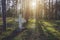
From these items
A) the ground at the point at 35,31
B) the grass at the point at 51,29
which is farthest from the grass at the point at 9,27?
the grass at the point at 51,29

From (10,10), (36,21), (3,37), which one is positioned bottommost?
(3,37)

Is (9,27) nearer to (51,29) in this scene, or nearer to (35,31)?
(35,31)

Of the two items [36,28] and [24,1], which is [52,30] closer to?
[36,28]

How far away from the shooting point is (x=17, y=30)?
1922 millimetres

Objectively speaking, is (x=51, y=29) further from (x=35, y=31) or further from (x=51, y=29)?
(x=35, y=31)

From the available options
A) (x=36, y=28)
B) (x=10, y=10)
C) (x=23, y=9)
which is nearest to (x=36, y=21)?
(x=36, y=28)

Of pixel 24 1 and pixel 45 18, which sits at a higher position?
pixel 24 1

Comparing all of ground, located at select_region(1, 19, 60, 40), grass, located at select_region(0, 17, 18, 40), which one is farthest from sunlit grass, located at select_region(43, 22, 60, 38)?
grass, located at select_region(0, 17, 18, 40)

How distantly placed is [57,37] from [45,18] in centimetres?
27

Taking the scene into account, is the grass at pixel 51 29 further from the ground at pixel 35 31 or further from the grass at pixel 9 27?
the grass at pixel 9 27

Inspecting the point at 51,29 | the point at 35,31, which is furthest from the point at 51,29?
the point at 35,31

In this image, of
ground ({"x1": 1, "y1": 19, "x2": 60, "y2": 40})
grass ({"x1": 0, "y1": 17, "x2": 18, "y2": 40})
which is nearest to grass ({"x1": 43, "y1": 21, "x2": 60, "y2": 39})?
ground ({"x1": 1, "y1": 19, "x2": 60, "y2": 40})

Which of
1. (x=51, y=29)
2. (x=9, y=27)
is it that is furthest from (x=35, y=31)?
(x=9, y=27)

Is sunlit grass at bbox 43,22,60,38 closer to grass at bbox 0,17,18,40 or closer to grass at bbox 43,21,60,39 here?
grass at bbox 43,21,60,39
